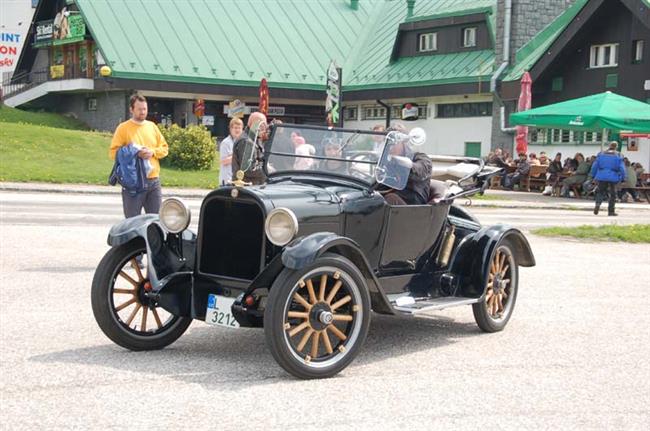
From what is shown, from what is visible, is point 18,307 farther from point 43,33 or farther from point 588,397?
point 43,33

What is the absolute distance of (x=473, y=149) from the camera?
144 ft

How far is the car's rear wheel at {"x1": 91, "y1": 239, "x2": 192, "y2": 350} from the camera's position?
6.94 metres

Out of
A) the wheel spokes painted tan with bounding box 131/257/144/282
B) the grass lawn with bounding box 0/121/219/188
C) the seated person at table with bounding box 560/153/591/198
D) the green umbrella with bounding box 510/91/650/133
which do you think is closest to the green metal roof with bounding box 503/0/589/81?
the seated person at table with bounding box 560/153/591/198

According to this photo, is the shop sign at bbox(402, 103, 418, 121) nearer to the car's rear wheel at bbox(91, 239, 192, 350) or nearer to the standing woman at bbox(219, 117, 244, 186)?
the standing woman at bbox(219, 117, 244, 186)

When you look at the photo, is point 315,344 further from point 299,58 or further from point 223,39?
point 299,58

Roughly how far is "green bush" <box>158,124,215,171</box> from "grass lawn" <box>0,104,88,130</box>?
12.8 meters

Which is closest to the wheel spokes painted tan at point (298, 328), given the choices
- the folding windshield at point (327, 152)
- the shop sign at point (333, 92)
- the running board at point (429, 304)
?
the running board at point (429, 304)

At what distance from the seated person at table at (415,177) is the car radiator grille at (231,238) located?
1.38 meters

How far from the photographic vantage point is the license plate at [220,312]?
21.5ft

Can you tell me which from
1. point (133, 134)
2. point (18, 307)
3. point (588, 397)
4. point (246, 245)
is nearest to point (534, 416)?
point (588, 397)

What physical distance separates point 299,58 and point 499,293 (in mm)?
40816

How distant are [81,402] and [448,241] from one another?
141 inches

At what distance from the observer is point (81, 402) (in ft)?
18.2

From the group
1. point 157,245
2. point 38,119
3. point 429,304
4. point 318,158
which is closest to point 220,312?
point 157,245
